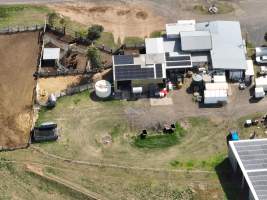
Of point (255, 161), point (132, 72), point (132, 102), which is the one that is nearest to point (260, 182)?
point (255, 161)

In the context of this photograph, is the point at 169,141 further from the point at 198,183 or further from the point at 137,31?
the point at 137,31

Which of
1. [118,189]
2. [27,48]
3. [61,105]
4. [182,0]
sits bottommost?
[118,189]

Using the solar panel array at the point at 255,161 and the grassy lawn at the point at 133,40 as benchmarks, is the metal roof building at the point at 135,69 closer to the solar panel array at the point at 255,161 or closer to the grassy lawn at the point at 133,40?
the grassy lawn at the point at 133,40

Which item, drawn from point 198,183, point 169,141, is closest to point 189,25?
point 169,141

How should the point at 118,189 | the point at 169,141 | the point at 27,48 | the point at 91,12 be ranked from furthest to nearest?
the point at 91,12, the point at 27,48, the point at 169,141, the point at 118,189

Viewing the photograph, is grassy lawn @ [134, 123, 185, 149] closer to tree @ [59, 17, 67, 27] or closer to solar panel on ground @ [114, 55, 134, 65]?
solar panel on ground @ [114, 55, 134, 65]

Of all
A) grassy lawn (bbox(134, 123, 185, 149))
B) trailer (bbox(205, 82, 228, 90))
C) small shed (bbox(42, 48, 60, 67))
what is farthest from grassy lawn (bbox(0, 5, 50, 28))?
trailer (bbox(205, 82, 228, 90))

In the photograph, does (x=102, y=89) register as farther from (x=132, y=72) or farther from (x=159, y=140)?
(x=159, y=140)
